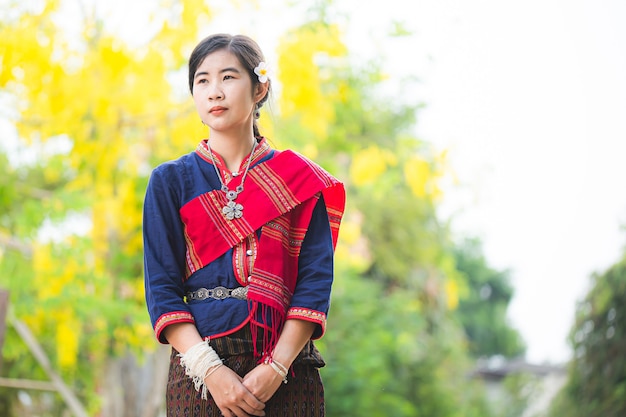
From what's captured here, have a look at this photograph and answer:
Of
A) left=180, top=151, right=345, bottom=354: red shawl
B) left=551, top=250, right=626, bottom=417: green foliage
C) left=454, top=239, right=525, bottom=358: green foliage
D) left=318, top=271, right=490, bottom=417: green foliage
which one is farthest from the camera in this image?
left=454, top=239, right=525, bottom=358: green foliage

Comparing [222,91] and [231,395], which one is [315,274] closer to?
[231,395]

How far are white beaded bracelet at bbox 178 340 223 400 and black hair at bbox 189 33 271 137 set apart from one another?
612 mm

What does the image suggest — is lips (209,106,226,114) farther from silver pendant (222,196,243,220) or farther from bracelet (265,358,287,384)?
bracelet (265,358,287,384)

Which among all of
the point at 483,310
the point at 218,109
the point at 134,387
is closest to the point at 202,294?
the point at 218,109

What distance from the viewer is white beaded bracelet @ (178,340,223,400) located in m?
1.77

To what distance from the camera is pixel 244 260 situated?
1.89m

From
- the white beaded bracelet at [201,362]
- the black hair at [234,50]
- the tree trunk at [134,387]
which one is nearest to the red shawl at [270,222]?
the white beaded bracelet at [201,362]

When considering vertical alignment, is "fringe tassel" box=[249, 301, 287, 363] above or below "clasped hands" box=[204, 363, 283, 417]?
above

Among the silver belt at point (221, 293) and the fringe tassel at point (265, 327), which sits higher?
the silver belt at point (221, 293)

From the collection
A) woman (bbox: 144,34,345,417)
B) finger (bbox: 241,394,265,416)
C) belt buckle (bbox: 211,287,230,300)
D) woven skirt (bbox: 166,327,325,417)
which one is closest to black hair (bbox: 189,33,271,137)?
woman (bbox: 144,34,345,417)

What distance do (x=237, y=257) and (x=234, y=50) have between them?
47 cm

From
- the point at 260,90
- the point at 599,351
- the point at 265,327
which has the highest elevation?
the point at 599,351

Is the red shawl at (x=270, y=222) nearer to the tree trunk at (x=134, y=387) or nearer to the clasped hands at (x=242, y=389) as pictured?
the clasped hands at (x=242, y=389)

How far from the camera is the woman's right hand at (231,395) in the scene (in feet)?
5.74
